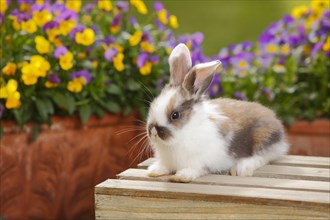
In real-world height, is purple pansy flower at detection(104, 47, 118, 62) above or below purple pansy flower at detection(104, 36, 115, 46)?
below

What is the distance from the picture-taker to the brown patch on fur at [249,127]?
2.18 metres

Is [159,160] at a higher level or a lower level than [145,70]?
lower

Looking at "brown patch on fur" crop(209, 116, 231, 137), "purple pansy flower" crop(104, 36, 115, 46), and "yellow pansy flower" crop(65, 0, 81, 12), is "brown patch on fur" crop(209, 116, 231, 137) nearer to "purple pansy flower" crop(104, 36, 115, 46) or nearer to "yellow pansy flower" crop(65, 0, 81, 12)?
"purple pansy flower" crop(104, 36, 115, 46)

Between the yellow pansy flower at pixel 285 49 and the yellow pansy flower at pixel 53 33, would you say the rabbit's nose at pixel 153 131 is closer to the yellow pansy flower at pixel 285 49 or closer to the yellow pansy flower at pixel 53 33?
the yellow pansy flower at pixel 53 33

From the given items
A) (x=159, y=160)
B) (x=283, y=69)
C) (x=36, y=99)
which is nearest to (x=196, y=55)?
(x=283, y=69)

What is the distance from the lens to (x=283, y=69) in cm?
368

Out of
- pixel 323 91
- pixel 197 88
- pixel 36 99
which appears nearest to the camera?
pixel 197 88

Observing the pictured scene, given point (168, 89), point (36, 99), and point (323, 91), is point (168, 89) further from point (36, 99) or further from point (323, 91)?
point (323, 91)

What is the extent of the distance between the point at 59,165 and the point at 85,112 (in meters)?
0.29

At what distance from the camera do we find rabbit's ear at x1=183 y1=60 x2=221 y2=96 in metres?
2.01

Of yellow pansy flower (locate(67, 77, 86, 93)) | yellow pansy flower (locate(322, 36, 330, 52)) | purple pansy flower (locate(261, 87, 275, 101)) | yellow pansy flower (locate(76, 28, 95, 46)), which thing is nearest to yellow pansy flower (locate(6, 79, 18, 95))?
yellow pansy flower (locate(67, 77, 86, 93))

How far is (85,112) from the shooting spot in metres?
3.07

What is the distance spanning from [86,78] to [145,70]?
373 millimetres

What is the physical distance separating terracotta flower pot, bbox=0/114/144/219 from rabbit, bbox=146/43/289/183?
896 mm
